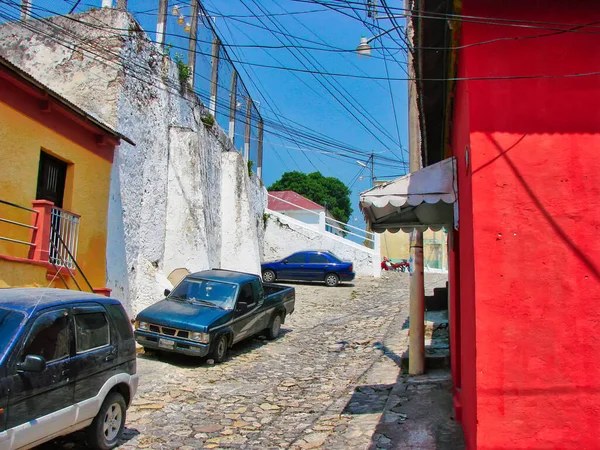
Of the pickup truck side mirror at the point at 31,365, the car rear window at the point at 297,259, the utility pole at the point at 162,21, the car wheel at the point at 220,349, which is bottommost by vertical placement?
the car wheel at the point at 220,349

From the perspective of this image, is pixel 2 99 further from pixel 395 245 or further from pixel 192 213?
pixel 395 245

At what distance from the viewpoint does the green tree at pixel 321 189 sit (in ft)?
190

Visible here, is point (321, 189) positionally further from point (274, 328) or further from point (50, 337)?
point (50, 337)

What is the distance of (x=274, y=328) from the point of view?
11977 millimetres

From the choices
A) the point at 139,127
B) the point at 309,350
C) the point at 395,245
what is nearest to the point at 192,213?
the point at 139,127

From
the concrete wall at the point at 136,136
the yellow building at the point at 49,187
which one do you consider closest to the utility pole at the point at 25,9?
the concrete wall at the point at 136,136

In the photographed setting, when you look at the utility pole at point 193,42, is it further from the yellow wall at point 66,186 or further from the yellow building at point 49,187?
the yellow wall at point 66,186

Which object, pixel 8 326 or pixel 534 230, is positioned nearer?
pixel 534 230

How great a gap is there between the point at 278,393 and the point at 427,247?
31.9m

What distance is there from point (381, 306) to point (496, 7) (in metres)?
12.9

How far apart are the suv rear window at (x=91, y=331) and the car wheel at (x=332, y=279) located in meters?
15.8

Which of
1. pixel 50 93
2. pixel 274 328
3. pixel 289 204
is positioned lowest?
pixel 274 328

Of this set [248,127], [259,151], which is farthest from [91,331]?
[259,151]

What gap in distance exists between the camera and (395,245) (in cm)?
4400
